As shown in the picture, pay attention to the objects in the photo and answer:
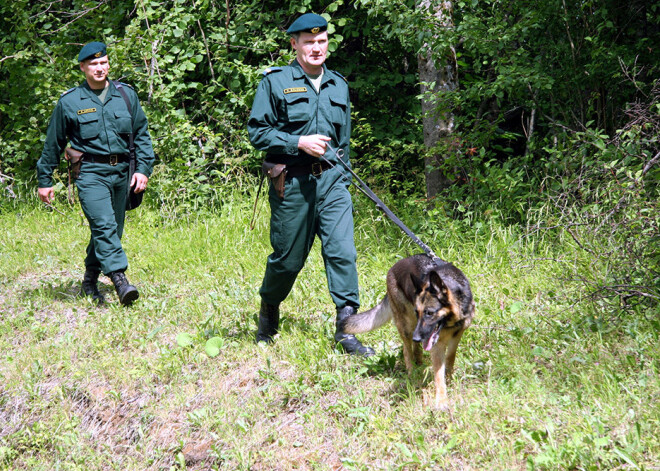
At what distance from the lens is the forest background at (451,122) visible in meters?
4.29

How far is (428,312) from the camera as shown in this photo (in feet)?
11.0

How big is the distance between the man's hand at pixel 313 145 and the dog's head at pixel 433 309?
1.22 meters

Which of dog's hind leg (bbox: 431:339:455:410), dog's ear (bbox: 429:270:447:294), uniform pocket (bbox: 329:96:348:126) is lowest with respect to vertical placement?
dog's hind leg (bbox: 431:339:455:410)

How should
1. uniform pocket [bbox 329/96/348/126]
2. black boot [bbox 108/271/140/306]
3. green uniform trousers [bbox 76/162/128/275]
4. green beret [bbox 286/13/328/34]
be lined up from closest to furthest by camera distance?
1. green beret [bbox 286/13/328/34]
2. uniform pocket [bbox 329/96/348/126]
3. black boot [bbox 108/271/140/306]
4. green uniform trousers [bbox 76/162/128/275]

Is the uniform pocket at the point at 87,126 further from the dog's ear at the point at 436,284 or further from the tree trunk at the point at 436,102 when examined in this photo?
the dog's ear at the point at 436,284

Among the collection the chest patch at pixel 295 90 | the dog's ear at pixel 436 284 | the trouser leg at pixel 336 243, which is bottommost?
the trouser leg at pixel 336 243

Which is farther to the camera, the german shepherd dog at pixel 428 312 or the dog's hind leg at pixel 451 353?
the dog's hind leg at pixel 451 353

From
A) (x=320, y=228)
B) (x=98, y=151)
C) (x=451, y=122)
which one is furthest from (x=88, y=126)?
(x=451, y=122)

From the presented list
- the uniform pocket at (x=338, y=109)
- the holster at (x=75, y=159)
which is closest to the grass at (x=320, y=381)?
the holster at (x=75, y=159)

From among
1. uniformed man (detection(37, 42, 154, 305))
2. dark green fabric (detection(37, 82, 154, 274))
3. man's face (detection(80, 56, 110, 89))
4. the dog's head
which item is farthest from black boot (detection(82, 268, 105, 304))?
the dog's head

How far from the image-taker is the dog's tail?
161 inches

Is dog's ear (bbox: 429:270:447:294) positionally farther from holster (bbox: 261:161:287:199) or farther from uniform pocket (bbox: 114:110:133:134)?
uniform pocket (bbox: 114:110:133:134)

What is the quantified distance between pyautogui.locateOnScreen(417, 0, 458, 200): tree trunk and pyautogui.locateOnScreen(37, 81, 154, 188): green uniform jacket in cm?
290


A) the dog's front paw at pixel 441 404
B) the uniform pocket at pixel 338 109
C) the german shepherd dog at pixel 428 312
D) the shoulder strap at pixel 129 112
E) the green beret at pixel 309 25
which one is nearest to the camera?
the german shepherd dog at pixel 428 312
